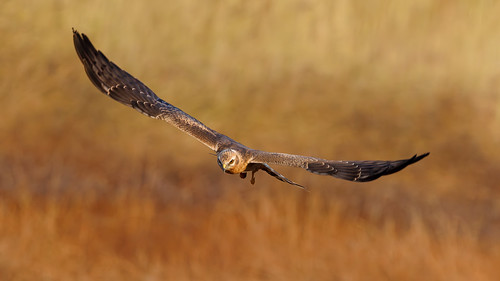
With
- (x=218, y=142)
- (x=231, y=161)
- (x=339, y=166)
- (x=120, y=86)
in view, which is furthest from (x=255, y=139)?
(x=339, y=166)

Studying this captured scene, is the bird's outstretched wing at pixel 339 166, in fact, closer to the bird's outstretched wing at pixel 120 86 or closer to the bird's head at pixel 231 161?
the bird's head at pixel 231 161

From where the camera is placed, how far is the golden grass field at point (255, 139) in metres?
23.9

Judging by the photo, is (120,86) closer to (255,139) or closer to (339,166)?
(339,166)

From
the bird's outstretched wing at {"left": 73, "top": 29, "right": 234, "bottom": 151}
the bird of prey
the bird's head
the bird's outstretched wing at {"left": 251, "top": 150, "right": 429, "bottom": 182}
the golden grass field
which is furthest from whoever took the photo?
the golden grass field

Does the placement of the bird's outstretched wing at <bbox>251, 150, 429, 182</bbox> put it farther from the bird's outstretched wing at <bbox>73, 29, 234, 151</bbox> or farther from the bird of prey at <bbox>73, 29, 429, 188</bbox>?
the bird's outstretched wing at <bbox>73, 29, 234, 151</bbox>

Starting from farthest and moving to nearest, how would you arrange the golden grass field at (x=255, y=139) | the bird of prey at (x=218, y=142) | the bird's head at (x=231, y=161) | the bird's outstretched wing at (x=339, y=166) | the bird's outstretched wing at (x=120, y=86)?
the golden grass field at (x=255, y=139)
the bird's outstretched wing at (x=120, y=86)
the bird's head at (x=231, y=161)
the bird of prey at (x=218, y=142)
the bird's outstretched wing at (x=339, y=166)

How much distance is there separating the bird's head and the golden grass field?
6.45 meters

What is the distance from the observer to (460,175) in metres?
25.4

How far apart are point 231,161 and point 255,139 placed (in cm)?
831

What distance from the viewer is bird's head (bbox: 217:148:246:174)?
56.4 feet

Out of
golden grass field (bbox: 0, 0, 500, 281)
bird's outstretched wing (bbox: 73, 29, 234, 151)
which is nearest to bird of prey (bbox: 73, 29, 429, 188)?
bird's outstretched wing (bbox: 73, 29, 234, 151)

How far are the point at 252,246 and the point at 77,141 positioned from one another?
447 centimetres

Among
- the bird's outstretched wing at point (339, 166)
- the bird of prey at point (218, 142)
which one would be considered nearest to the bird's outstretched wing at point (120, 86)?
the bird of prey at point (218, 142)

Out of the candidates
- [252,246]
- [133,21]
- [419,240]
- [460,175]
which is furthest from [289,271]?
[133,21]
